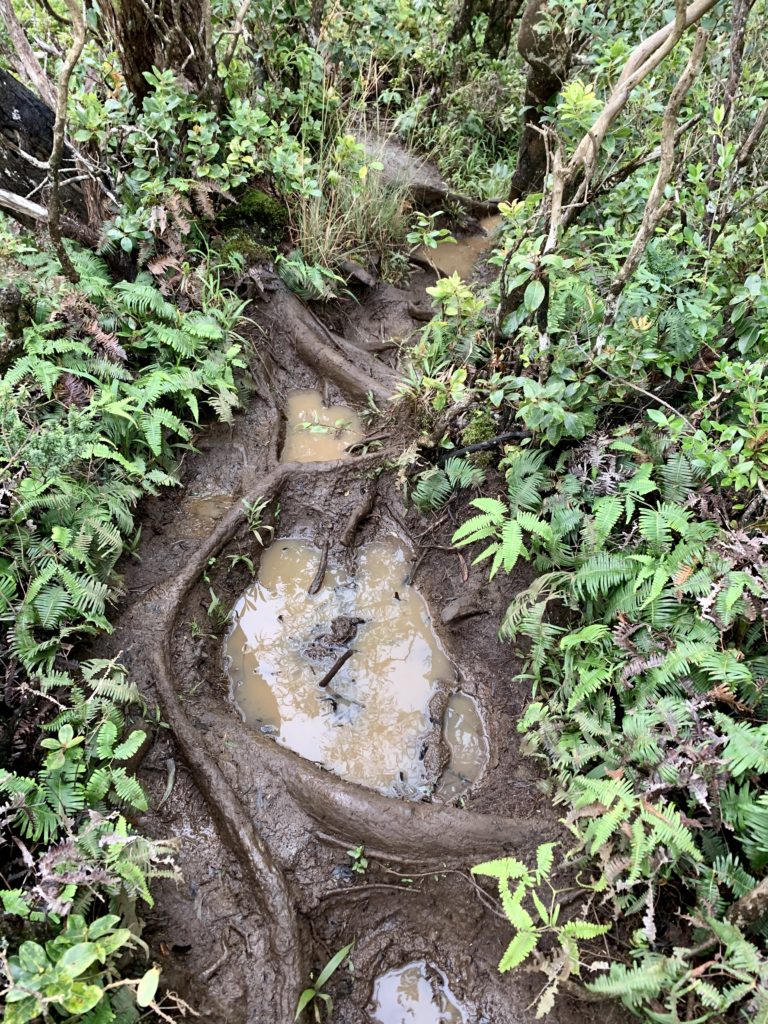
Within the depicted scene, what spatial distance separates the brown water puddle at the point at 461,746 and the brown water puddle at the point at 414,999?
0.88 meters

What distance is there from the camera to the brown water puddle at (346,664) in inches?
Answer: 154

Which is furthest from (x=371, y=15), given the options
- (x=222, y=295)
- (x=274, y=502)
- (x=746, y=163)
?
(x=274, y=502)

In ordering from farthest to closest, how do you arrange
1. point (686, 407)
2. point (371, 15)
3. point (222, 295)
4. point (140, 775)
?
point (371, 15)
point (222, 295)
point (686, 407)
point (140, 775)

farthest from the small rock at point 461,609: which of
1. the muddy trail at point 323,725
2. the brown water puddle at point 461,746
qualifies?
the brown water puddle at point 461,746

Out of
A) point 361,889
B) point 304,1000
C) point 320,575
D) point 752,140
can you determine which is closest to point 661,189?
point 752,140

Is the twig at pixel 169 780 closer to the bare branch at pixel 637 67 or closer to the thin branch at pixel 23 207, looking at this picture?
the thin branch at pixel 23 207

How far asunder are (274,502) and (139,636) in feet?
4.83

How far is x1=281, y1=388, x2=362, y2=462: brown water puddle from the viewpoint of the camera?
5406 mm

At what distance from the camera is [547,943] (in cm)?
304

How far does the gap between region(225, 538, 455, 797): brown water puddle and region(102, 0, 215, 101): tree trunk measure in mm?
4242

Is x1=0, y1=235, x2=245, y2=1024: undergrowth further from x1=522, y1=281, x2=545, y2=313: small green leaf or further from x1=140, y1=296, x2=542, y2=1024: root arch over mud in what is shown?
x1=522, y1=281, x2=545, y2=313: small green leaf

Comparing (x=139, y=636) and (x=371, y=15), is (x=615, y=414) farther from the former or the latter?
(x=371, y=15)

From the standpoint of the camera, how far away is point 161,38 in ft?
17.0

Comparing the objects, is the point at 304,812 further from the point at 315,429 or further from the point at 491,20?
the point at 491,20
